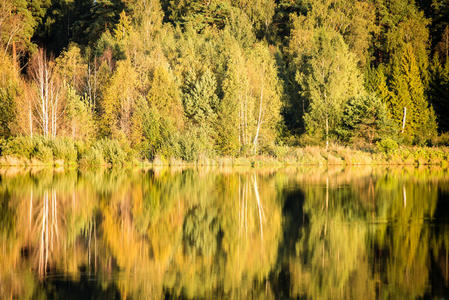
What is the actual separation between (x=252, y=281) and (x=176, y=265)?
1916 millimetres

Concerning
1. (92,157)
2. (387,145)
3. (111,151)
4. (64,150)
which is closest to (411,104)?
(387,145)

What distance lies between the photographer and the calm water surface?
31.3 ft

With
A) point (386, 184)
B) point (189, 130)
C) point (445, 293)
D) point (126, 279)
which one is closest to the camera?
point (445, 293)

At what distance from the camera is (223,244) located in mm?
13039

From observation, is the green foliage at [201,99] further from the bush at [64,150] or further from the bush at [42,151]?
the bush at [42,151]

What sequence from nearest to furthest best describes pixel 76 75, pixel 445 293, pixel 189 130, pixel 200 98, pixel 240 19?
pixel 445 293
pixel 189 130
pixel 200 98
pixel 76 75
pixel 240 19

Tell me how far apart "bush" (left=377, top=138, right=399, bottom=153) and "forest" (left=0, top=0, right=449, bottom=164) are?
0.52ft

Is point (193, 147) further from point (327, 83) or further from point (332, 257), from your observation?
point (332, 257)

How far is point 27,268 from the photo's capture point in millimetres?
10688

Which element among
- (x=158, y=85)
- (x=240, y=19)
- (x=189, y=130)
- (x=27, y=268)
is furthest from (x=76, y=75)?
(x=27, y=268)

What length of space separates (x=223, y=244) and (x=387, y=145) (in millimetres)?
35007

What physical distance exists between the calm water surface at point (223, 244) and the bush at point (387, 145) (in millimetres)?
21521

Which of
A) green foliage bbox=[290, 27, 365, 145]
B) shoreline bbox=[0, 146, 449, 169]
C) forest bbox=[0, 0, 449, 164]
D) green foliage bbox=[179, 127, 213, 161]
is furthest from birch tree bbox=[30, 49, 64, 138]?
green foliage bbox=[290, 27, 365, 145]

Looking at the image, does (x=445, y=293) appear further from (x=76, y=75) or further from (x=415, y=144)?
(x=76, y=75)
